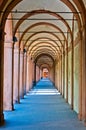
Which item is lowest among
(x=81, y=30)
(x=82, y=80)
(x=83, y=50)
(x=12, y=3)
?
(x=82, y=80)

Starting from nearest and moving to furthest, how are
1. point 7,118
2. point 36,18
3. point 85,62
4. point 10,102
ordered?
point 85,62 < point 7,118 < point 10,102 < point 36,18

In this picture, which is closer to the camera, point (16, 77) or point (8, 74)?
point (8, 74)

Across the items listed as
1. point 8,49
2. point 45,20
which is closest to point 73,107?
point 8,49

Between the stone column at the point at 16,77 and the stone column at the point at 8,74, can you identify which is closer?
the stone column at the point at 8,74

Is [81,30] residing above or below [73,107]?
→ above

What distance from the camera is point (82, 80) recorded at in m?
13.9

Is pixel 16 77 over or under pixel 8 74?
under

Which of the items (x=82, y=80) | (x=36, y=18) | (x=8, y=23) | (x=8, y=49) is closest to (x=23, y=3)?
(x=8, y=23)

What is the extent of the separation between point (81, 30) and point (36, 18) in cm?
808

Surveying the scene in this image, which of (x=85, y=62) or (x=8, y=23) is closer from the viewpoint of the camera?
(x=85, y=62)

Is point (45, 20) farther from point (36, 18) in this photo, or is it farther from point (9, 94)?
point (9, 94)

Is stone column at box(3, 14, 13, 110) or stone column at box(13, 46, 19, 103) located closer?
stone column at box(3, 14, 13, 110)

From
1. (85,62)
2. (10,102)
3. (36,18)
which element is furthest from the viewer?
(36,18)

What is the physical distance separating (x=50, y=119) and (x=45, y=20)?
35.0ft
